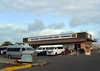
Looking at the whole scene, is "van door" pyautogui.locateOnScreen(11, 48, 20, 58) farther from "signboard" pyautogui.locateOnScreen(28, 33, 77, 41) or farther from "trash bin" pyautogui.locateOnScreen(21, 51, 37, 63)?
"signboard" pyautogui.locateOnScreen(28, 33, 77, 41)

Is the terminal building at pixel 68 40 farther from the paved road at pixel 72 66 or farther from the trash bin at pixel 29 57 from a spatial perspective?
the trash bin at pixel 29 57

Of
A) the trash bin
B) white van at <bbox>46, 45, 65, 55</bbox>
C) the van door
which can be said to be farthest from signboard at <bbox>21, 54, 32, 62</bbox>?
white van at <bbox>46, 45, 65, 55</bbox>

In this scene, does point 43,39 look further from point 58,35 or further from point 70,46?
point 70,46

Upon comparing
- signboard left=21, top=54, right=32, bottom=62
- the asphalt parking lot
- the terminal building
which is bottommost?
the asphalt parking lot

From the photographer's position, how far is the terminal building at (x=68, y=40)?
39.7 meters

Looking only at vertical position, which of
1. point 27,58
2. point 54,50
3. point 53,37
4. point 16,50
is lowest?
point 27,58

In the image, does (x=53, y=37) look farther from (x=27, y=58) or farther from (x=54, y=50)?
(x=27, y=58)

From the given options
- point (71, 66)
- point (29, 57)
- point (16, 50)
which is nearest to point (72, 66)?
point (71, 66)

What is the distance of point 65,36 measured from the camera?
42.0m

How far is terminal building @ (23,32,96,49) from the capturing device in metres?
39.7

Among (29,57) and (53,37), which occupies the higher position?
(53,37)

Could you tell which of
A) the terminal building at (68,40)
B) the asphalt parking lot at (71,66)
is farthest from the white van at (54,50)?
the asphalt parking lot at (71,66)

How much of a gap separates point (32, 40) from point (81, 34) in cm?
1593

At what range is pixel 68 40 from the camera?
135 ft
